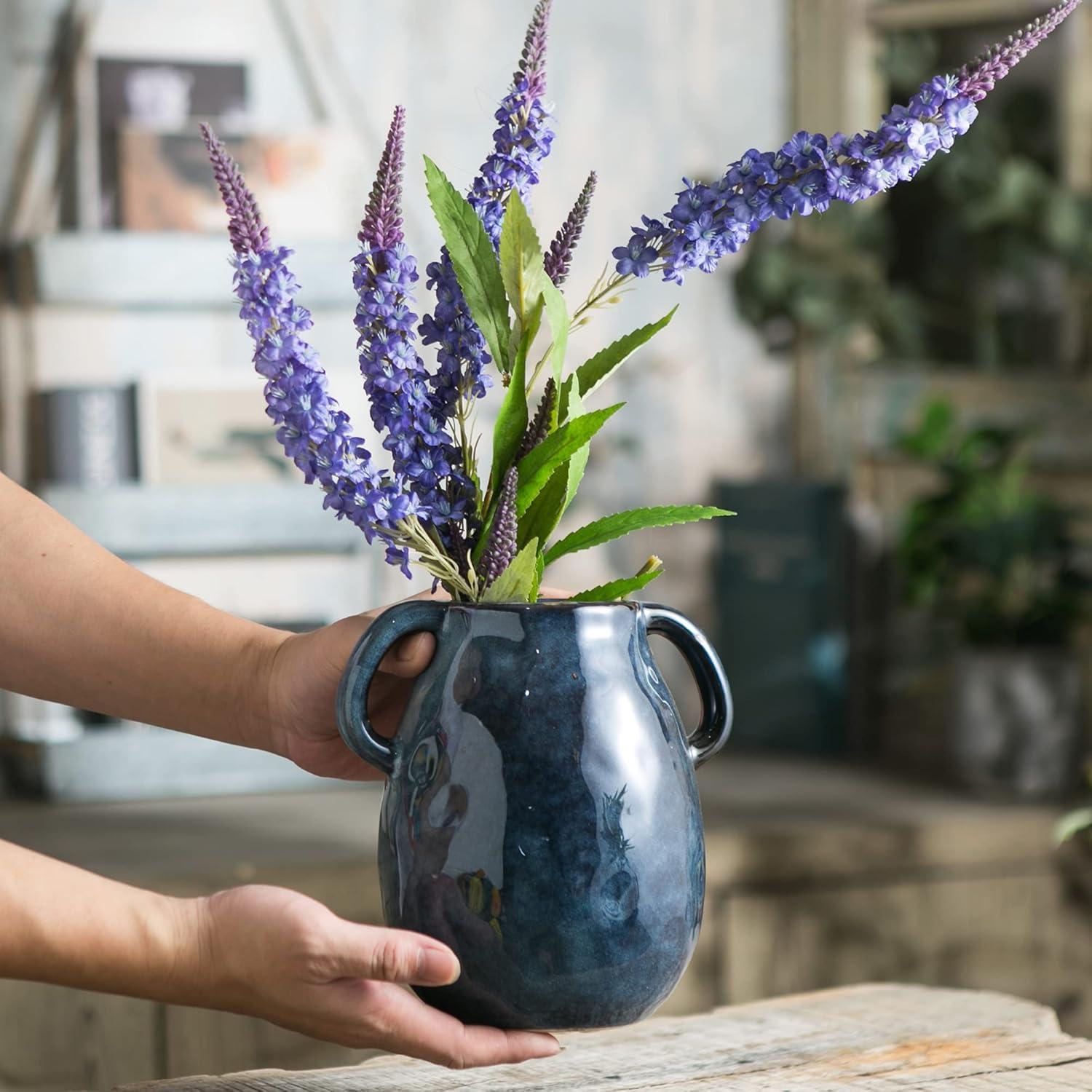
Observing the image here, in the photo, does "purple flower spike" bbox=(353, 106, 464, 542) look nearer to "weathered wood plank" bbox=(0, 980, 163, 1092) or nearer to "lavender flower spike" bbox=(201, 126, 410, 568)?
"lavender flower spike" bbox=(201, 126, 410, 568)

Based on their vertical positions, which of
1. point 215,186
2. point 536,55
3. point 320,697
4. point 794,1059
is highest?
point 215,186

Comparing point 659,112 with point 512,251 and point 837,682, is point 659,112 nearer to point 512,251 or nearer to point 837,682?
point 837,682

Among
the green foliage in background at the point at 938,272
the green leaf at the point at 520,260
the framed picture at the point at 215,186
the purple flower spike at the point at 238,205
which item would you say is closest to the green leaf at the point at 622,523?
the green leaf at the point at 520,260

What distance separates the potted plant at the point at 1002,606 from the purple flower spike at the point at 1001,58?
187 centimetres

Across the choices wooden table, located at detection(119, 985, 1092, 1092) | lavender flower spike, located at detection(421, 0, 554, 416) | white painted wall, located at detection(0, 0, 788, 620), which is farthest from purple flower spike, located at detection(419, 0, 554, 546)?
white painted wall, located at detection(0, 0, 788, 620)

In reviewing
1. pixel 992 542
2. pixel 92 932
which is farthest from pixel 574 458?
pixel 992 542

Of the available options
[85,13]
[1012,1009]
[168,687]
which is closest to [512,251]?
[168,687]

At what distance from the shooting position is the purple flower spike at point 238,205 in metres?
0.75

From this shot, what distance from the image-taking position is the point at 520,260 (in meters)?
0.79

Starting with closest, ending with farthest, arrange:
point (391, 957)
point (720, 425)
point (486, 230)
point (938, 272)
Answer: point (391, 957) < point (486, 230) < point (938, 272) < point (720, 425)

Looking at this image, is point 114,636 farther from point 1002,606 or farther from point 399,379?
point 1002,606

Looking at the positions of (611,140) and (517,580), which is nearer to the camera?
(517,580)

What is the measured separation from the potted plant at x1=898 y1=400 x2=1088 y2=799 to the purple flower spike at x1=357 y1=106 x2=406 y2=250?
1.94m

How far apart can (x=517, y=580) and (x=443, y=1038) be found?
226 millimetres
